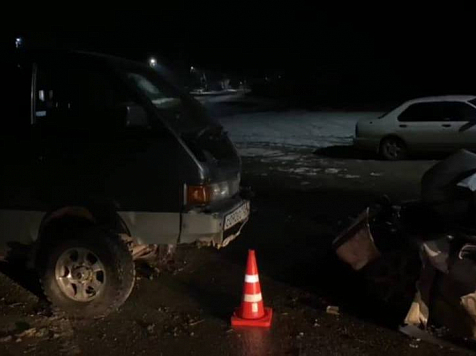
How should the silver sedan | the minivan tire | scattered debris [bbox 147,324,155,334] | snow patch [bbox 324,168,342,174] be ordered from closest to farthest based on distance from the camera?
1. scattered debris [bbox 147,324,155,334]
2. the minivan tire
3. snow patch [bbox 324,168,342,174]
4. the silver sedan

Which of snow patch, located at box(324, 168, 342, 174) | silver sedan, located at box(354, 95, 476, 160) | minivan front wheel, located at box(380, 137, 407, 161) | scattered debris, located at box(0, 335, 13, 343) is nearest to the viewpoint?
scattered debris, located at box(0, 335, 13, 343)

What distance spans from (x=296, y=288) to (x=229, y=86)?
10897cm

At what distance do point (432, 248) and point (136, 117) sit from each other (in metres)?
2.49

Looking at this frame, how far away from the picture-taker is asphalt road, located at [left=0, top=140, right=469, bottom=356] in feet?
14.4

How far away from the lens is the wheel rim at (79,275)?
4.88 meters

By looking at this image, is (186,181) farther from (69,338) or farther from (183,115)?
(69,338)

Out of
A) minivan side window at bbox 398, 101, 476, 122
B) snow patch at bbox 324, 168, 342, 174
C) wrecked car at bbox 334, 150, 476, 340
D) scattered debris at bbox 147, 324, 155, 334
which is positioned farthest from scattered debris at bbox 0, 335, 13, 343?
minivan side window at bbox 398, 101, 476, 122

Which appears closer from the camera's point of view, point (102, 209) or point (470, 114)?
point (102, 209)

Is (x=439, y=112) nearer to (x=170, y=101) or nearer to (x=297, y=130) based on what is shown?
(x=297, y=130)

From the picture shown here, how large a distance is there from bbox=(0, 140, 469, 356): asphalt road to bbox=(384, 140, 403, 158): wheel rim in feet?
19.8

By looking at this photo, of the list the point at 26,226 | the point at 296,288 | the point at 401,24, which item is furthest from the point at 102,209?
the point at 401,24

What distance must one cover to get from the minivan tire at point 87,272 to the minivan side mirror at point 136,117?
899mm

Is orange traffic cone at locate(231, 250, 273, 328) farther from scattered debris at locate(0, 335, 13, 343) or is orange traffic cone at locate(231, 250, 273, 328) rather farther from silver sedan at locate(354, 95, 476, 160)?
silver sedan at locate(354, 95, 476, 160)

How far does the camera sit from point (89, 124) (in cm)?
488
